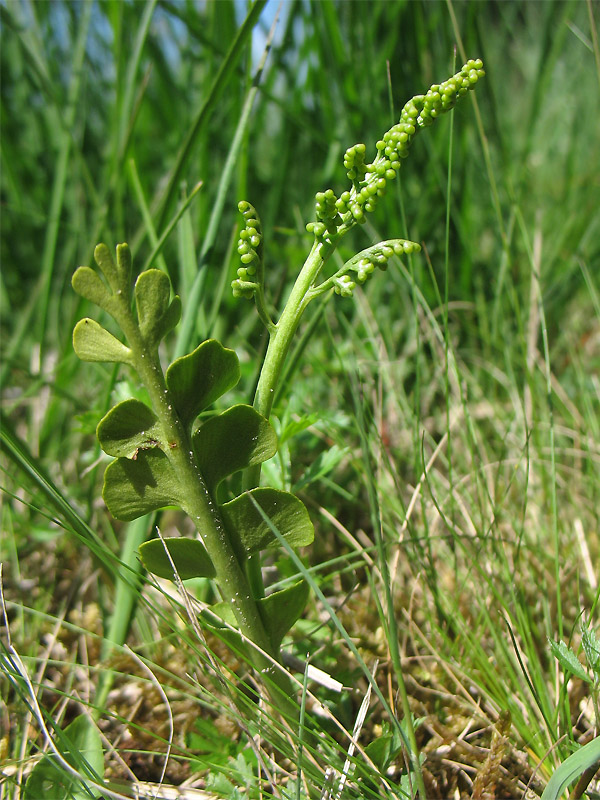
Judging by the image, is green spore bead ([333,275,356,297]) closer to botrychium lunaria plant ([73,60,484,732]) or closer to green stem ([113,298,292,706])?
botrychium lunaria plant ([73,60,484,732])

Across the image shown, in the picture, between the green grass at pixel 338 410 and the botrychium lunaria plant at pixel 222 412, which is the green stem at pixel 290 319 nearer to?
the botrychium lunaria plant at pixel 222 412

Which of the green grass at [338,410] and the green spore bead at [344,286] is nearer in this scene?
the green spore bead at [344,286]

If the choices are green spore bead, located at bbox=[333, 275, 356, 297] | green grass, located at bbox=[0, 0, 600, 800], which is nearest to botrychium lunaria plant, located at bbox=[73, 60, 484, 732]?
green spore bead, located at bbox=[333, 275, 356, 297]

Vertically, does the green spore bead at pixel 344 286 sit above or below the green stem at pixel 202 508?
above

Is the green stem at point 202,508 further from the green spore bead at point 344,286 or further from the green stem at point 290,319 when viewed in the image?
the green spore bead at point 344,286

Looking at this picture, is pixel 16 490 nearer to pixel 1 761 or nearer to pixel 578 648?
pixel 1 761

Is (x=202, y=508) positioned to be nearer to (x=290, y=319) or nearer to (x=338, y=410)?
(x=290, y=319)

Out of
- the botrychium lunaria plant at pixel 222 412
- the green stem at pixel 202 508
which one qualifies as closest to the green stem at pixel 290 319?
the botrychium lunaria plant at pixel 222 412
